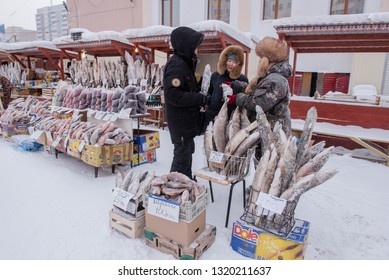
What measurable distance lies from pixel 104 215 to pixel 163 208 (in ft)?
3.38

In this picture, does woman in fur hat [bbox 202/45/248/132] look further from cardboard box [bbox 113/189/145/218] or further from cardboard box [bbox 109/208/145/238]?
cardboard box [bbox 109/208/145/238]

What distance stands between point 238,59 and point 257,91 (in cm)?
68

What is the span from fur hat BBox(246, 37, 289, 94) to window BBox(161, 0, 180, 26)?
34.4ft

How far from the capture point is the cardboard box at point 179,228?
2061 mm

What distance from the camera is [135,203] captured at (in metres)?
2.34

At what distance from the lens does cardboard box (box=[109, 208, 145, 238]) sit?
2334mm

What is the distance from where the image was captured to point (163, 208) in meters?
2.10

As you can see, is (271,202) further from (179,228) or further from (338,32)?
(338,32)

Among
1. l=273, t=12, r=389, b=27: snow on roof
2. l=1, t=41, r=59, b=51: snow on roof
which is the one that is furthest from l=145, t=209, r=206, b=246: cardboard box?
l=1, t=41, r=59, b=51: snow on roof

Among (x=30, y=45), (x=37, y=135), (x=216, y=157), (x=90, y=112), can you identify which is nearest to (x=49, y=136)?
(x=37, y=135)

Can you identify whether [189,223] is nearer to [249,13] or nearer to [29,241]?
[29,241]

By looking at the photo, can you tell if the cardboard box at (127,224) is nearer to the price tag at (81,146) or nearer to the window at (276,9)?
the price tag at (81,146)

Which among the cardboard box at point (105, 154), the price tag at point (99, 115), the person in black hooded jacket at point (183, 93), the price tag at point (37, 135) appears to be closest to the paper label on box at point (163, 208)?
the person in black hooded jacket at point (183, 93)
